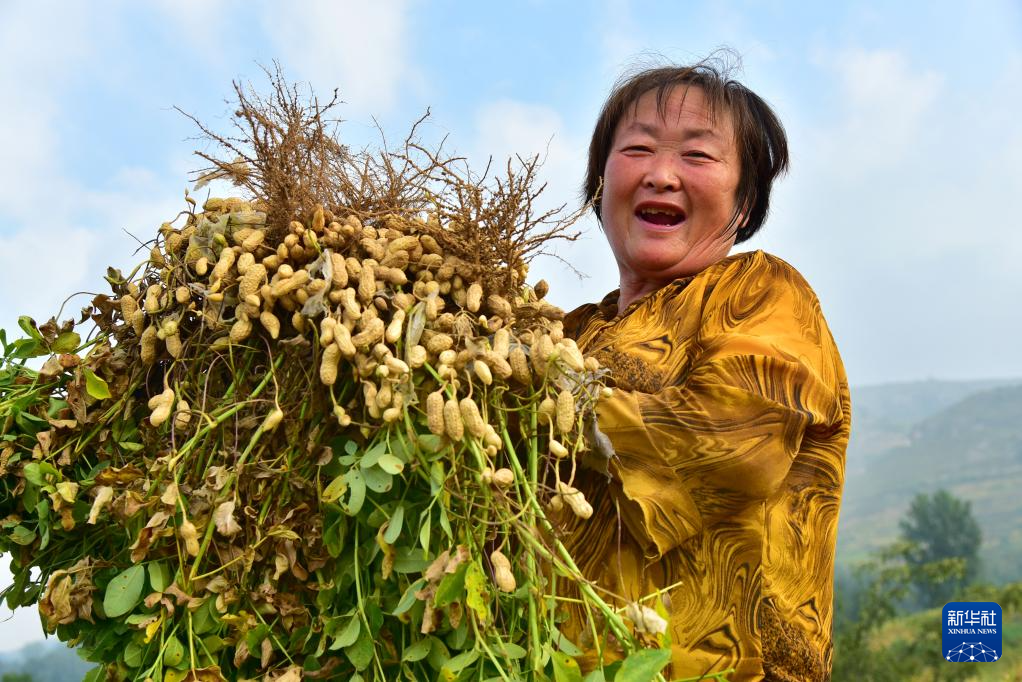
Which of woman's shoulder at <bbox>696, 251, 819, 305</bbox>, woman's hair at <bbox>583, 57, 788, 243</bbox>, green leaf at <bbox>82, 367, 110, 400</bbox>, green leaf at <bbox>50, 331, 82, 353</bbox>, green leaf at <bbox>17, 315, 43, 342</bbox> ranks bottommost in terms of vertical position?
green leaf at <bbox>82, 367, 110, 400</bbox>

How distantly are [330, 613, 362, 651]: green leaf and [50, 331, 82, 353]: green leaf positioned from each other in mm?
750

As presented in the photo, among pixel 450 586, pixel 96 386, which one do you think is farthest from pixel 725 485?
pixel 96 386

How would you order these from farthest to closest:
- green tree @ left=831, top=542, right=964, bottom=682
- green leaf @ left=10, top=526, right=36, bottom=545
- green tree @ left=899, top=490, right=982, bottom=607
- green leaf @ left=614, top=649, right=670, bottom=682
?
green tree @ left=899, top=490, right=982, bottom=607
green tree @ left=831, top=542, right=964, bottom=682
green leaf @ left=10, top=526, right=36, bottom=545
green leaf @ left=614, top=649, right=670, bottom=682

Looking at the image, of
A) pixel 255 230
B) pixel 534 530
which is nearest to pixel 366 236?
pixel 255 230

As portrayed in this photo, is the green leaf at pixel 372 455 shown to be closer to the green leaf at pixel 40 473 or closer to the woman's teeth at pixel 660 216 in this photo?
the green leaf at pixel 40 473

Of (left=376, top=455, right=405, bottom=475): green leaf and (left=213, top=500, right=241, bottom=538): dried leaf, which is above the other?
(left=376, top=455, right=405, bottom=475): green leaf

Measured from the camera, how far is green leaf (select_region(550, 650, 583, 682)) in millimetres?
1195

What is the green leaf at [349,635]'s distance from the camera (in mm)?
1232

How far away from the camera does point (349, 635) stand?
48.9 inches

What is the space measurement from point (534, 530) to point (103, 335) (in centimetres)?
85

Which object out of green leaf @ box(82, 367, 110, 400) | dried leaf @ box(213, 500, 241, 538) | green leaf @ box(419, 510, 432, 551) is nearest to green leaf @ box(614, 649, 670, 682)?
green leaf @ box(419, 510, 432, 551)

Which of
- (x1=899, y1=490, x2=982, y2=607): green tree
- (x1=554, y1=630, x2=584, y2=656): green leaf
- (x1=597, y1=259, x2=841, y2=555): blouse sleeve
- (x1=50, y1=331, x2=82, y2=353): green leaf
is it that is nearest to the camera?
(x1=554, y1=630, x2=584, y2=656): green leaf

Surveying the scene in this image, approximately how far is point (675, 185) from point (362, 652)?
1.03 m

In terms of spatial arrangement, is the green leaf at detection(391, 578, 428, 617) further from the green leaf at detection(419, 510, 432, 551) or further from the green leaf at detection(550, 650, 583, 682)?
the green leaf at detection(550, 650, 583, 682)
